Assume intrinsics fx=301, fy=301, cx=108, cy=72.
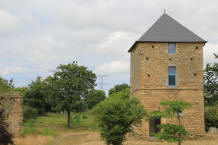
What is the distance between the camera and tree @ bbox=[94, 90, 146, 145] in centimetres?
1766

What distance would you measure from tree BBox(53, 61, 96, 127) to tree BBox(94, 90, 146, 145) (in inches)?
654

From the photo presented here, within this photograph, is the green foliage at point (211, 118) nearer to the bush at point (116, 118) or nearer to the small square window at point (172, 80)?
the small square window at point (172, 80)

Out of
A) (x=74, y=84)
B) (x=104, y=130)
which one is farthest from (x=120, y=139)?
(x=74, y=84)

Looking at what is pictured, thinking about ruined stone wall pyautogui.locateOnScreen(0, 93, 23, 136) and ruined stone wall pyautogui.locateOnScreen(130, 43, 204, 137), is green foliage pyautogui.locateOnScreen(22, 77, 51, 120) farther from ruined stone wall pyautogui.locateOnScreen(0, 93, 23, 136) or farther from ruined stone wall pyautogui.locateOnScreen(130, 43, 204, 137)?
ruined stone wall pyautogui.locateOnScreen(130, 43, 204, 137)

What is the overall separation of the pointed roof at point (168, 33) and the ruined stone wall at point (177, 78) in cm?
40

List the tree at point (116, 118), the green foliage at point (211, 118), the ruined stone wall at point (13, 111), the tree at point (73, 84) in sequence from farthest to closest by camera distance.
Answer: the tree at point (73, 84), the green foliage at point (211, 118), the ruined stone wall at point (13, 111), the tree at point (116, 118)

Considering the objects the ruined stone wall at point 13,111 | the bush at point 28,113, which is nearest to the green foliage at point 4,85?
the ruined stone wall at point 13,111

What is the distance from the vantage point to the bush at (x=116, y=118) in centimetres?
1766

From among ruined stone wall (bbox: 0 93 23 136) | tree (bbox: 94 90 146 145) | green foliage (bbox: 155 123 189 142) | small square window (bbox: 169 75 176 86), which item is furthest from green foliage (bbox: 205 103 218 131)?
ruined stone wall (bbox: 0 93 23 136)

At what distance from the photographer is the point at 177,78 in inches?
942

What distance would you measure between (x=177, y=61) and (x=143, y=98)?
4.02 meters

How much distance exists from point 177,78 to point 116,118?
836 centimetres

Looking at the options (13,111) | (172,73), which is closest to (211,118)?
(172,73)

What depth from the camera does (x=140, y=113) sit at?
1816 centimetres
